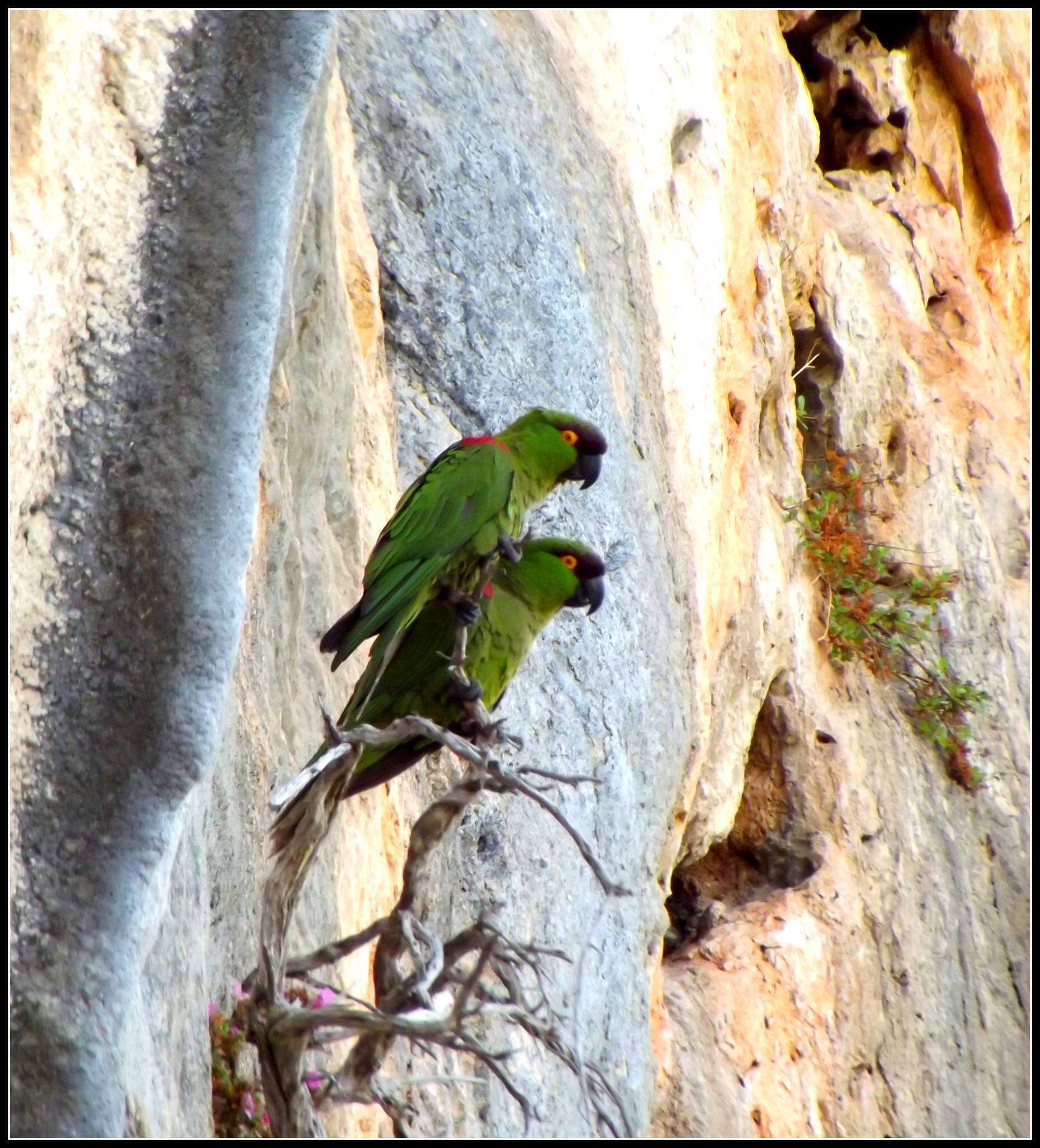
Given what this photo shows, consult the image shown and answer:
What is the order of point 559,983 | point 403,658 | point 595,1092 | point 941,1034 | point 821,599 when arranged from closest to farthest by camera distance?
1. point 595,1092
2. point 403,658
3. point 559,983
4. point 941,1034
5. point 821,599

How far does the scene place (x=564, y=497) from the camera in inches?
204

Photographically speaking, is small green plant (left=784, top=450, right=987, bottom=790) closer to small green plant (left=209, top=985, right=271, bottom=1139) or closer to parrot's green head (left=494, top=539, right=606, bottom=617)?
parrot's green head (left=494, top=539, right=606, bottom=617)

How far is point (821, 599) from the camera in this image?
9.02m

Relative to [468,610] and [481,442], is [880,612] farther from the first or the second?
[468,610]

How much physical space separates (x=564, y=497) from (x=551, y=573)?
1.62 metres

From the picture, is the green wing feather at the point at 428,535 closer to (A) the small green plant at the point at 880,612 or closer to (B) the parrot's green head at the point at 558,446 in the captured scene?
(B) the parrot's green head at the point at 558,446

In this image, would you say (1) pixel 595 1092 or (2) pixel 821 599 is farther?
(2) pixel 821 599

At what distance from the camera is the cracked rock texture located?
200 cm

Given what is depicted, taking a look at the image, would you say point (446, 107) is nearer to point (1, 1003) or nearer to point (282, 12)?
point (282, 12)

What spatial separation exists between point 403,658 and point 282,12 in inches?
65.3

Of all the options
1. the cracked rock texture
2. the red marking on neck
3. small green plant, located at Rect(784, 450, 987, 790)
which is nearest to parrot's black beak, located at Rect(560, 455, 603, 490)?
the red marking on neck

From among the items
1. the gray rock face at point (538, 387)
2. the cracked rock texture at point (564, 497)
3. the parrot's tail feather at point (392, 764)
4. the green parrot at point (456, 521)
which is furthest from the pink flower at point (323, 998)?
the gray rock face at point (538, 387)

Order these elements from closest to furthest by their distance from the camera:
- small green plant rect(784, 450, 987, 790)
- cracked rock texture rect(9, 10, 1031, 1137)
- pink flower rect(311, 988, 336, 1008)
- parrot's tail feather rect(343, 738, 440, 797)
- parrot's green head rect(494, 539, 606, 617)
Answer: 1. cracked rock texture rect(9, 10, 1031, 1137)
2. pink flower rect(311, 988, 336, 1008)
3. parrot's tail feather rect(343, 738, 440, 797)
4. parrot's green head rect(494, 539, 606, 617)
5. small green plant rect(784, 450, 987, 790)

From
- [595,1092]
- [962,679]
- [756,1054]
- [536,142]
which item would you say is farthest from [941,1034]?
[595,1092]
